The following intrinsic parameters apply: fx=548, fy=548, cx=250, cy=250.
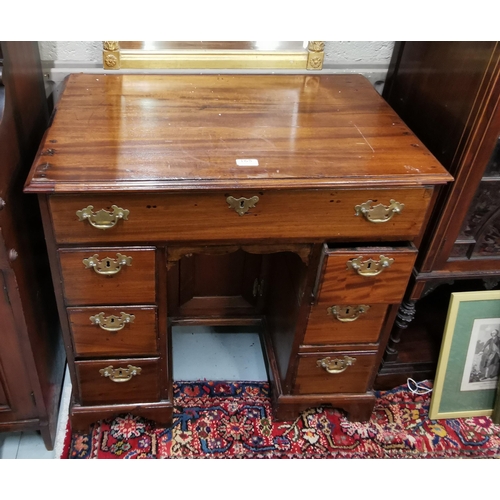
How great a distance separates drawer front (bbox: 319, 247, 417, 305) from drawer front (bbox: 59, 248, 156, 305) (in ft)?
1.27

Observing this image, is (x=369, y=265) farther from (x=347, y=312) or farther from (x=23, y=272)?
(x=23, y=272)

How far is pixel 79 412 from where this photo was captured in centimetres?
142

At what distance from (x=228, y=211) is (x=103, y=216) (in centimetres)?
24

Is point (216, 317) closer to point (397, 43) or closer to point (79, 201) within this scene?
point (79, 201)

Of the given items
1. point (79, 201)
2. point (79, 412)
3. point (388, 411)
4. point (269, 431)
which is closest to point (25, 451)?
point (79, 412)

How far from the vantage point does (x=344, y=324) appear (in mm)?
1331

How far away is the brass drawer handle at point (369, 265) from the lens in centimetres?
118

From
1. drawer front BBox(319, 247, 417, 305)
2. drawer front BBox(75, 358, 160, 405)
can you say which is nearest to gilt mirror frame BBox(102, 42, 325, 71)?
drawer front BBox(319, 247, 417, 305)

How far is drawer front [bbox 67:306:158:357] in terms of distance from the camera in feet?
4.02

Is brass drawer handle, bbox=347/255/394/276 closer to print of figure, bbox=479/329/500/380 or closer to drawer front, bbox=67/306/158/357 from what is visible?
drawer front, bbox=67/306/158/357

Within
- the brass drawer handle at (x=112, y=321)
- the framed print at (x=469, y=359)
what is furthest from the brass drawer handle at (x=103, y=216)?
the framed print at (x=469, y=359)

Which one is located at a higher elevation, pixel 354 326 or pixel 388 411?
pixel 354 326

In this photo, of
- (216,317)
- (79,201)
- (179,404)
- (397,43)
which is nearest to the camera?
(79,201)

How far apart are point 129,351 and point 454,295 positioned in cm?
87
